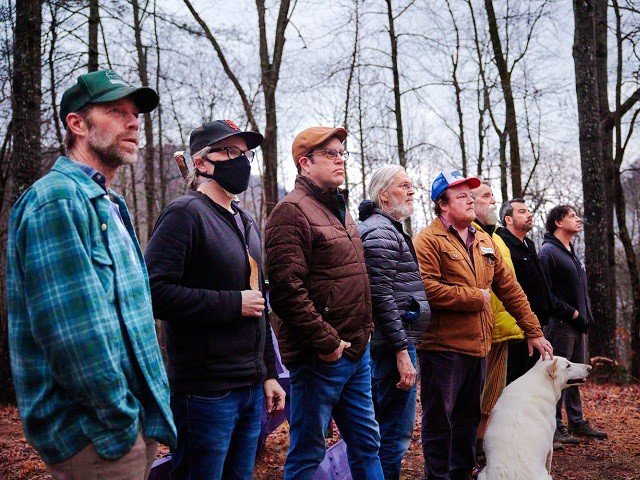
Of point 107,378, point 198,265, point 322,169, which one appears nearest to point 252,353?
point 198,265

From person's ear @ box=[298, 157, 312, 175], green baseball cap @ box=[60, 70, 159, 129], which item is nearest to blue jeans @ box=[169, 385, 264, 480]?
green baseball cap @ box=[60, 70, 159, 129]

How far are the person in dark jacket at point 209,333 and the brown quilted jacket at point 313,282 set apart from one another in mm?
326

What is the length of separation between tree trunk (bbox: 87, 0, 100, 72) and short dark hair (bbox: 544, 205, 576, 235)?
7.44 meters

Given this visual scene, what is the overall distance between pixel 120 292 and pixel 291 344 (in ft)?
5.66

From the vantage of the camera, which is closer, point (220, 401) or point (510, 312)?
point (220, 401)

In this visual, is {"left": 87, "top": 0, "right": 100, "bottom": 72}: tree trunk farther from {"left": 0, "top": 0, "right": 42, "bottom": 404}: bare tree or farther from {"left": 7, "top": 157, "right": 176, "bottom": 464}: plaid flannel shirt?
{"left": 7, "top": 157, "right": 176, "bottom": 464}: plaid flannel shirt

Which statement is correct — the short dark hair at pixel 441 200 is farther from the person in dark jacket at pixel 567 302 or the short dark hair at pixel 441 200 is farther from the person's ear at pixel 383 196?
the person in dark jacket at pixel 567 302

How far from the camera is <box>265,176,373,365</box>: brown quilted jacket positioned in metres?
3.56

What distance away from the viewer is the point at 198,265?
10.1ft

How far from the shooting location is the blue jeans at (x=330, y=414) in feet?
12.2

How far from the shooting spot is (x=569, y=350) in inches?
271

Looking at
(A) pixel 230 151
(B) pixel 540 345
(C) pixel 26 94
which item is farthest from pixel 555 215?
(C) pixel 26 94

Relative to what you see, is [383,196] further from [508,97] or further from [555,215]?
[508,97]

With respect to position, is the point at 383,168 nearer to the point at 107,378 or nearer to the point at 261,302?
the point at 261,302
